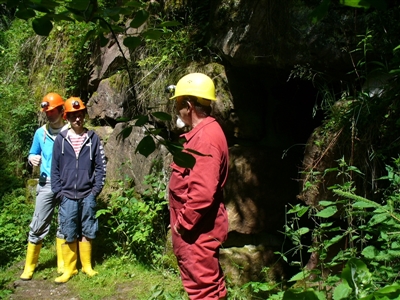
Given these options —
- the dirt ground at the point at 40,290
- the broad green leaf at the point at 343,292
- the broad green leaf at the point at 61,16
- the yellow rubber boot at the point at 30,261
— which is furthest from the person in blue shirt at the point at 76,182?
the broad green leaf at the point at 343,292

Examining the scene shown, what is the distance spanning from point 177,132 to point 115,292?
187 centimetres

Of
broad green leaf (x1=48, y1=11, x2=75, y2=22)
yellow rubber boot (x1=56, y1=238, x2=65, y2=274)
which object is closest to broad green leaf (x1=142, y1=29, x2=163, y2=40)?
broad green leaf (x1=48, y1=11, x2=75, y2=22)

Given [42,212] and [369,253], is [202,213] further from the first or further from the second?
[42,212]

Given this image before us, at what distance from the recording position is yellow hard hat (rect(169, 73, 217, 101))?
345 centimetres

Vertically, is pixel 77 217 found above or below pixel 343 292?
below

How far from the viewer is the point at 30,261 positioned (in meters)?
5.57

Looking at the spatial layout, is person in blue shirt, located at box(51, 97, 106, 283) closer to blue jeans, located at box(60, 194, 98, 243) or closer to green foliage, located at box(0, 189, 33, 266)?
blue jeans, located at box(60, 194, 98, 243)

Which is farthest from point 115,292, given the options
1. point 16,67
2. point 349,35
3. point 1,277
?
point 16,67

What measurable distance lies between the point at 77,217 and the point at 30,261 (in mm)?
843

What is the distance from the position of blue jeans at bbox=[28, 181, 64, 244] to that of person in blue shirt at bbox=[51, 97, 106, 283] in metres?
0.15

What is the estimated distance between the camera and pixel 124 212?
5.69m

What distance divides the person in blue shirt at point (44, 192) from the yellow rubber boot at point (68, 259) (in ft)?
0.55

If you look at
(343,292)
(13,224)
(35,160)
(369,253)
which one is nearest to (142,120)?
(343,292)

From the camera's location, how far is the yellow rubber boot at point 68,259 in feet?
17.7
